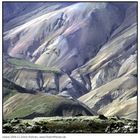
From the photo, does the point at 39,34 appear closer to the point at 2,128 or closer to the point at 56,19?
the point at 56,19

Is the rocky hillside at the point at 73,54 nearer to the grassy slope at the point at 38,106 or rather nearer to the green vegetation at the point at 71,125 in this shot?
the grassy slope at the point at 38,106

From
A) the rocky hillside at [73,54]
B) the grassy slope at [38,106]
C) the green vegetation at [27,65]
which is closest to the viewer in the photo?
the grassy slope at [38,106]

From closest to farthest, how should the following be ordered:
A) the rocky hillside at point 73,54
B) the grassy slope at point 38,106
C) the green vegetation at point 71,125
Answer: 1. the green vegetation at point 71,125
2. the grassy slope at point 38,106
3. the rocky hillside at point 73,54

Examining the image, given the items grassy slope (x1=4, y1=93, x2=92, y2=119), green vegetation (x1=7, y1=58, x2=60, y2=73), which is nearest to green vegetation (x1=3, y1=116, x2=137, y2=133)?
grassy slope (x1=4, y1=93, x2=92, y2=119)

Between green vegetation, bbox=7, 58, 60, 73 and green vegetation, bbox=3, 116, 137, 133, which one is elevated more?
green vegetation, bbox=7, 58, 60, 73

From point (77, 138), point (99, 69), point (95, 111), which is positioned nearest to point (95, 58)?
point (99, 69)

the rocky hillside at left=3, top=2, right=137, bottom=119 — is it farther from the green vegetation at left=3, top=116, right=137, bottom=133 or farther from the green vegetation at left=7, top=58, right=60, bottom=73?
the green vegetation at left=3, top=116, right=137, bottom=133

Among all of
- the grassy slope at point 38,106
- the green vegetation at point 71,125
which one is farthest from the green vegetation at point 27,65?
the green vegetation at point 71,125

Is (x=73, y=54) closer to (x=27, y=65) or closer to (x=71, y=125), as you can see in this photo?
(x=27, y=65)
